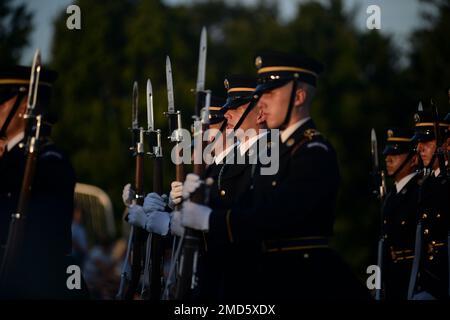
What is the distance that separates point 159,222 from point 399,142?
4.32 meters

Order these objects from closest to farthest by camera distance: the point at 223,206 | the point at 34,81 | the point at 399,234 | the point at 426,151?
the point at 34,81 < the point at 223,206 < the point at 399,234 < the point at 426,151

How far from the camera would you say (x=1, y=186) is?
27.2ft

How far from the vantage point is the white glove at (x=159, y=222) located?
845cm

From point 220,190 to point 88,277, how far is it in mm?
14794

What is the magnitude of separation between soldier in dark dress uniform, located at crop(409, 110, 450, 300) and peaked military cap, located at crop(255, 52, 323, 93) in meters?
2.44

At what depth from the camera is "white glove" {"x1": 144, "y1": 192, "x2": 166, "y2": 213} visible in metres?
8.86

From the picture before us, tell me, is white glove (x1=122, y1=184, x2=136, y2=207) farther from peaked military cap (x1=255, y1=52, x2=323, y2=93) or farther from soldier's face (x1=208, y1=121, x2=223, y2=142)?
peaked military cap (x1=255, y1=52, x2=323, y2=93)

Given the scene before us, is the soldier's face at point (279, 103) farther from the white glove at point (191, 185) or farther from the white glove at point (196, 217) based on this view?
the white glove at point (196, 217)

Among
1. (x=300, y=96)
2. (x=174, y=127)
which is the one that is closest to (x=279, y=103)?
(x=300, y=96)

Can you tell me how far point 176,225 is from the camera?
789 centimetres

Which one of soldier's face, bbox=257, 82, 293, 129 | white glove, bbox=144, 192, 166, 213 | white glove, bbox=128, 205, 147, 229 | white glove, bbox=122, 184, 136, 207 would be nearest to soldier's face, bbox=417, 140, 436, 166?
white glove, bbox=122, 184, 136, 207

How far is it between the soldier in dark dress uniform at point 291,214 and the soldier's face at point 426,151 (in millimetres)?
3266

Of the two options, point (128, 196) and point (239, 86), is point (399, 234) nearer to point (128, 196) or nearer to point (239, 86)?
point (239, 86)
